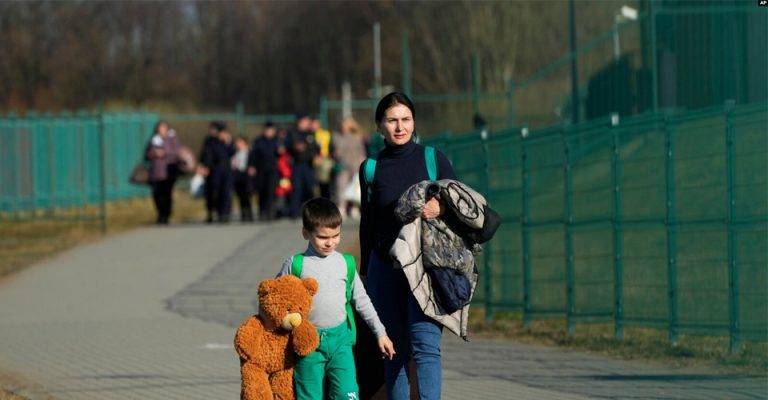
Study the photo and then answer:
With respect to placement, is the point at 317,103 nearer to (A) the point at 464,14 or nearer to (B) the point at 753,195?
(A) the point at 464,14

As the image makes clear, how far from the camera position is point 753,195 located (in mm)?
11023

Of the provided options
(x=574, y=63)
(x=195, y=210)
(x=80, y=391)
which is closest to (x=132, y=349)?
(x=80, y=391)

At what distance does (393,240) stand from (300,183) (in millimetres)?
18947

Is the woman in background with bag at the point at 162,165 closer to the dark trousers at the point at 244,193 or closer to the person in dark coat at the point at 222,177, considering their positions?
the person in dark coat at the point at 222,177

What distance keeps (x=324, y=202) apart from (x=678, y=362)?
4.66 m

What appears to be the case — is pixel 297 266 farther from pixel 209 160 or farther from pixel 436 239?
pixel 209 160

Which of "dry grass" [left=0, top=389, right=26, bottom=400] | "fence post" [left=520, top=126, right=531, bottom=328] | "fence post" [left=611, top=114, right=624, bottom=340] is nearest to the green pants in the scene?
"dry grass" [left=0, top=389, right=26, bottom=400]

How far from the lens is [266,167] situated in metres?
26.6

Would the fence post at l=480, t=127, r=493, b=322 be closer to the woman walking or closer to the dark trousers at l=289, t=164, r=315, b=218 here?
the woman walking

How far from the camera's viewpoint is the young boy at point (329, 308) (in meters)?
7.06

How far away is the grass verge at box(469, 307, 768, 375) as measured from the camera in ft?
36.1

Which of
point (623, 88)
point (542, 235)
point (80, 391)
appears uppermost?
point (623, 88)

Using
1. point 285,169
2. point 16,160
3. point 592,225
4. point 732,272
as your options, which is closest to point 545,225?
point 592,225

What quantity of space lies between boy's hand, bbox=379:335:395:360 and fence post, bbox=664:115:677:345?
15.9 feet
